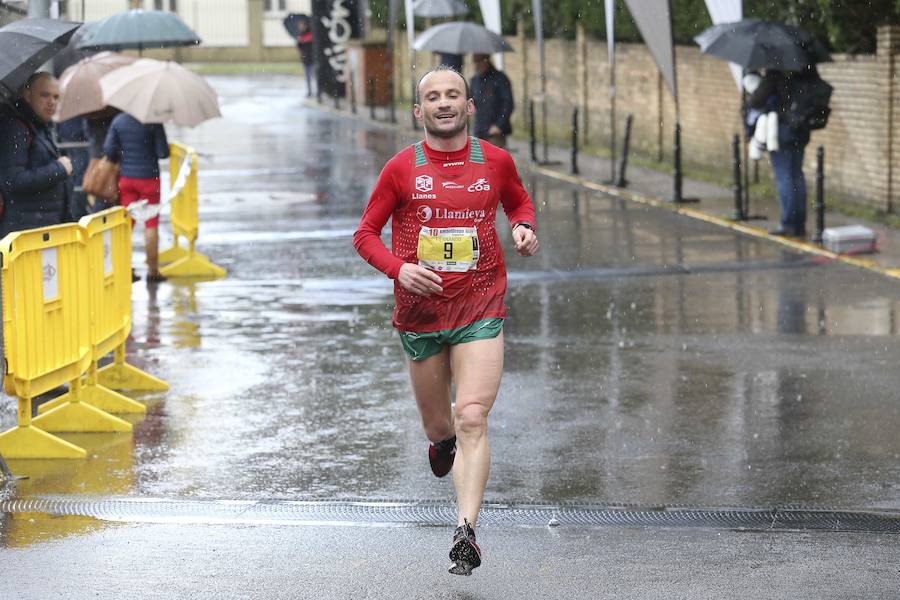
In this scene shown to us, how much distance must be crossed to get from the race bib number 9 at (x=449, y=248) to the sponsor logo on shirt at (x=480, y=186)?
0.51ft

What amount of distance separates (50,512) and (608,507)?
2533 mm

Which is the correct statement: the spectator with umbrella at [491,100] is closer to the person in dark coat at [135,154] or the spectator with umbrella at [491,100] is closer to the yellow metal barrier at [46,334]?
the person in dark coat at [135,154]

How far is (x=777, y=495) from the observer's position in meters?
7.80

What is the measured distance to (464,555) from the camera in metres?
6.29

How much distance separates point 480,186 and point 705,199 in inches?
575

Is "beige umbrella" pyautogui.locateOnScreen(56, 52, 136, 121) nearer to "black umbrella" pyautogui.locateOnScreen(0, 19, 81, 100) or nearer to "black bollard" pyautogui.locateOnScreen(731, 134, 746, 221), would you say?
"black umbrella" pyautogui.locateOnScreen(0, 19, 81, 100)

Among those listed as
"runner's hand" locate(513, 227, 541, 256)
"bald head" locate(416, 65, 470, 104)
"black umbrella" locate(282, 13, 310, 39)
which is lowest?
"runner's hand" locate(513, 227, 541, 256)

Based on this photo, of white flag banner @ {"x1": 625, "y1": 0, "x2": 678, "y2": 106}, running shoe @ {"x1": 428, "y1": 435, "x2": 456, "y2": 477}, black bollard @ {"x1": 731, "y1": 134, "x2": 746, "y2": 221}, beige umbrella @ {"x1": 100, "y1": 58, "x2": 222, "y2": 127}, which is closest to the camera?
running shoe @ {"x1": 428, "y1": 435, "x2": 456, "y2": 477}

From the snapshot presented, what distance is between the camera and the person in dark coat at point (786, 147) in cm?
1694

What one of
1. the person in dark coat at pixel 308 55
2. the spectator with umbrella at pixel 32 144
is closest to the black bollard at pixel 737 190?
the spectator with umbrella at pixel 32 144

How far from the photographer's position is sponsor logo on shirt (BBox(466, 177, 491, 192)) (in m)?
6.70

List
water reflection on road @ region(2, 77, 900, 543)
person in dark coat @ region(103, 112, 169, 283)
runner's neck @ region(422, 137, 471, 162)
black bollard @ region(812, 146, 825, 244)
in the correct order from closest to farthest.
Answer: runner's neck @ region(422, 137, 471, 162)
water reflection on road @ region(2, 77, 900, 543)
person in dark coat @ region(103, 112, 169, 283)
black bollard @ region(812, 146, 825, 244)

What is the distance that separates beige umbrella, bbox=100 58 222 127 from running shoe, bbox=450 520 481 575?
341 inches

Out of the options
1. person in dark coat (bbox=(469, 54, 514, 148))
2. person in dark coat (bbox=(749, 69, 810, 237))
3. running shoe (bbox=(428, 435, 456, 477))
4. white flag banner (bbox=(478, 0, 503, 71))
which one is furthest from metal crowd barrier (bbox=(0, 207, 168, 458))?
white flag banner (bbox=(478, 0, 503, 71))
